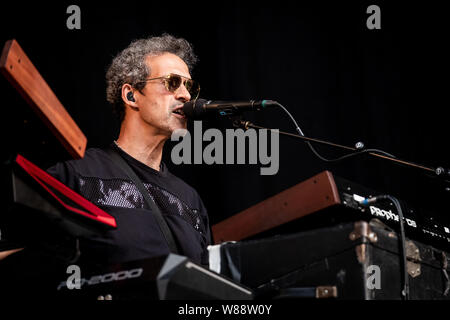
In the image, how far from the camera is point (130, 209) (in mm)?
2012

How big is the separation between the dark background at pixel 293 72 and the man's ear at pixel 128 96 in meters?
0.43

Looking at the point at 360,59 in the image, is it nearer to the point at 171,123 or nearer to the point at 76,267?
the point at 171,123

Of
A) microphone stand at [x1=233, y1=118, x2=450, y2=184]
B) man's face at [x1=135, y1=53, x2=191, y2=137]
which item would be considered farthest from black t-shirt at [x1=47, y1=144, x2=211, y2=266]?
microphone stand at [x1=233, y1=118, x2=450, y2=184]

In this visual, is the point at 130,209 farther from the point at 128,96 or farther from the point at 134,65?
the point at 134,65

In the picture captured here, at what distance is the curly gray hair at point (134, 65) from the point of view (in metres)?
2.67

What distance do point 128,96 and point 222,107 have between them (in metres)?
0.85

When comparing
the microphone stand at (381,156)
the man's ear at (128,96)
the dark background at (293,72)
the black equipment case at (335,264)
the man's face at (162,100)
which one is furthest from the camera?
the dark background at (293,72)

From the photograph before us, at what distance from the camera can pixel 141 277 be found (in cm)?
125

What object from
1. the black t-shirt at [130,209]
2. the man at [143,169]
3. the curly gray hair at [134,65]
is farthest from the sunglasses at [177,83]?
the black t-shirt at [130,209]

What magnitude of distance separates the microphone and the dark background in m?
1.11

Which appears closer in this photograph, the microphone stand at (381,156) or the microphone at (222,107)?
the microphone stand at (381,156)

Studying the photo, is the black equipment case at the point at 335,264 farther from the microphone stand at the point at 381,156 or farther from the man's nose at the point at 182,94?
the man's nose at the point at 182,94

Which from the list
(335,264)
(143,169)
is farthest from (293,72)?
(335,264)
